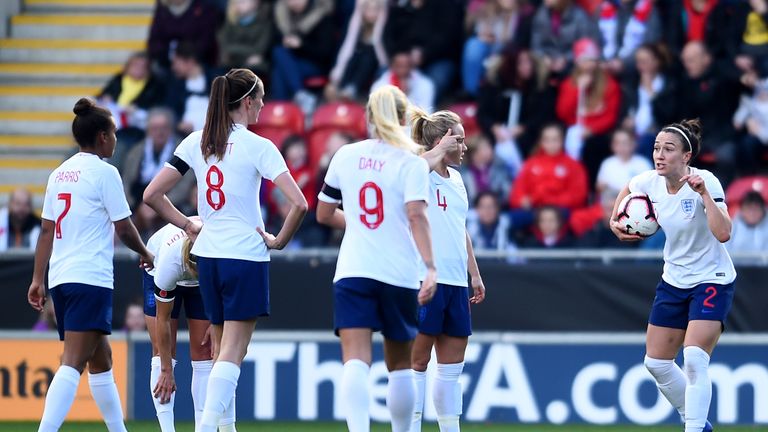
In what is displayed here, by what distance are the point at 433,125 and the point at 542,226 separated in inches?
202

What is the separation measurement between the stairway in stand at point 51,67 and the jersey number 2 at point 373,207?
10.2m

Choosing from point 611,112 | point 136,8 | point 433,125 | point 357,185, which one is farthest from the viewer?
point 136,8

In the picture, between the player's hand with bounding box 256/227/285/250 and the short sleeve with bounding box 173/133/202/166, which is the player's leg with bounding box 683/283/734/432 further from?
the short sleeve with bounding box 173/133/202/166

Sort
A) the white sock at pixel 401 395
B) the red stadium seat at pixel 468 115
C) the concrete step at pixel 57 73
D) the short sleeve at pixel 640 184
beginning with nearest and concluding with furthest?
the white sock at pixel 401 395 → the short sleeve at pixel 640 184 → the red stadium seat at pixel 468 115 → the concrete step at pixel 57 73

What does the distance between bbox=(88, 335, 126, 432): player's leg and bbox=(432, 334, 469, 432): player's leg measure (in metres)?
2.16

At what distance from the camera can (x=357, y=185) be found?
8.66 metres

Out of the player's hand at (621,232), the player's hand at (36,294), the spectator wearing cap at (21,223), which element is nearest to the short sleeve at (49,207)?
the player's hand at (36,294)

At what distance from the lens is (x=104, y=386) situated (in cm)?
987

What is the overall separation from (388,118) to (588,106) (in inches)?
311

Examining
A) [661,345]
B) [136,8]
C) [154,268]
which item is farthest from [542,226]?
[136,8]

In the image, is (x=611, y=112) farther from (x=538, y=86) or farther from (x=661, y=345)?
(x=661, y=345)

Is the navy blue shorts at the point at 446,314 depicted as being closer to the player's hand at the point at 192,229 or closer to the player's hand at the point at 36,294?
the player's hand at the point at 192,229

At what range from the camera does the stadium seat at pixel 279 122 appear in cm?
1692

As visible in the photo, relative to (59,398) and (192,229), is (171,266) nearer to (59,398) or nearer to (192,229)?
(192,229)
